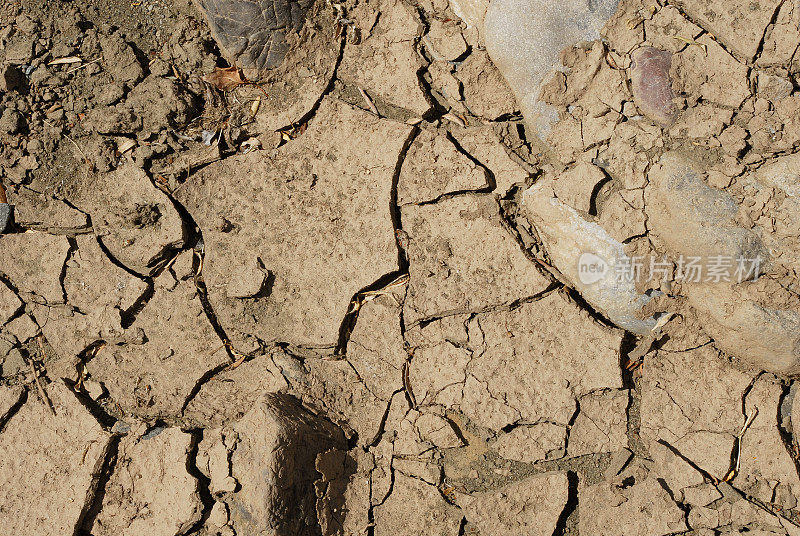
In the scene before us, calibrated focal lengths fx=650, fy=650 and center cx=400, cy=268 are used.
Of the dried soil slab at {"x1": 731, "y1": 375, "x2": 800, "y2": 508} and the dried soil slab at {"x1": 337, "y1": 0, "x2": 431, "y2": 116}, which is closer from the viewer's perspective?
the dried soil slab at {"x1": 731, "y1": 375, "x2": 800, "y2": 508}

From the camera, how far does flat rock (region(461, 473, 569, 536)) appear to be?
2.33 m

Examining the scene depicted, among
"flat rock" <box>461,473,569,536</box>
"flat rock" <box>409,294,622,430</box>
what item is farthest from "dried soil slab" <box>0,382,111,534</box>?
"flat rock" <box>461,473,569,536</box>

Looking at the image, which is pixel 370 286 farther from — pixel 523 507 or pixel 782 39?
pixel 782 39

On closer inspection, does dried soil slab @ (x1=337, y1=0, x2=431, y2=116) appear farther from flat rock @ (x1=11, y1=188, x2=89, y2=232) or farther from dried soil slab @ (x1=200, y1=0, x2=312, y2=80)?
flat rock @ (x1=11, y1=188, x2=89, y2=232)

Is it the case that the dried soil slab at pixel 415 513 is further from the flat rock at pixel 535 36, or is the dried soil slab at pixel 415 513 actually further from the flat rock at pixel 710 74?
the flat rock at pixel 710 74

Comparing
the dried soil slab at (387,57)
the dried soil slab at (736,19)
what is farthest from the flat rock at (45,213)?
the dried soil slab at (736,19)

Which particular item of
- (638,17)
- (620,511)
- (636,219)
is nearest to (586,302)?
(636,219)

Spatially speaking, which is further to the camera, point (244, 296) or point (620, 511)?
point (244, 296)

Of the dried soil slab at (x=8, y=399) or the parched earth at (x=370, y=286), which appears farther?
the dried soil slab at (x=8, y=399)

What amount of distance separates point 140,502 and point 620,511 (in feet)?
5.71

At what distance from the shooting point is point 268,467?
2203 millimetres

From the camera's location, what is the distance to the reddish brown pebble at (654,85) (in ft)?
7.70

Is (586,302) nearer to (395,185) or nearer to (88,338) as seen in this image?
(395,185)

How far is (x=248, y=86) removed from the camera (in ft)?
8.98
